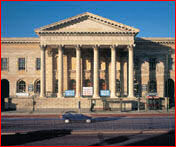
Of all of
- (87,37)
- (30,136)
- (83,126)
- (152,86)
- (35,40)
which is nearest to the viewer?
(30,136)

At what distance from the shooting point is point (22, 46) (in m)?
59.4

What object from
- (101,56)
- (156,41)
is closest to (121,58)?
(101,56)

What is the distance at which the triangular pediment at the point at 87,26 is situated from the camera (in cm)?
4950

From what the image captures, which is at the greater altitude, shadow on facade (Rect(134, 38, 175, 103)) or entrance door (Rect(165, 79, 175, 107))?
shadow on facade (Rect(134, 38, 175, 103))

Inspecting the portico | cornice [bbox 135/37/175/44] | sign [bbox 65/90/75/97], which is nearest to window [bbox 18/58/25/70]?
the portico

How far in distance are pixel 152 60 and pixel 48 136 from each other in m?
42.2

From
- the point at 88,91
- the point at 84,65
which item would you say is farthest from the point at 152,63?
the point at 88,91

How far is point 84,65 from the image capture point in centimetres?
5653

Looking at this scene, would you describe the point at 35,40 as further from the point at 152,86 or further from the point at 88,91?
the point at 152,86

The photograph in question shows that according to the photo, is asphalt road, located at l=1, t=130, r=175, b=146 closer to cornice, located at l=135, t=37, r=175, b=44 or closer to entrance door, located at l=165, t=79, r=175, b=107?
cornice, located at l=135, t=37, r=175, b=44

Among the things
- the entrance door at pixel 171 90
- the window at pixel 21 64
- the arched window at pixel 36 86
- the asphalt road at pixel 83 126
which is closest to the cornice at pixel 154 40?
the entrance door at pixel 171 90

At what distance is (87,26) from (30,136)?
3239 centimetres

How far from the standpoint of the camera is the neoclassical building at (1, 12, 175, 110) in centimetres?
4975

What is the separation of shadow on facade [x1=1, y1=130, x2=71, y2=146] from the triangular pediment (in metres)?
29.5
